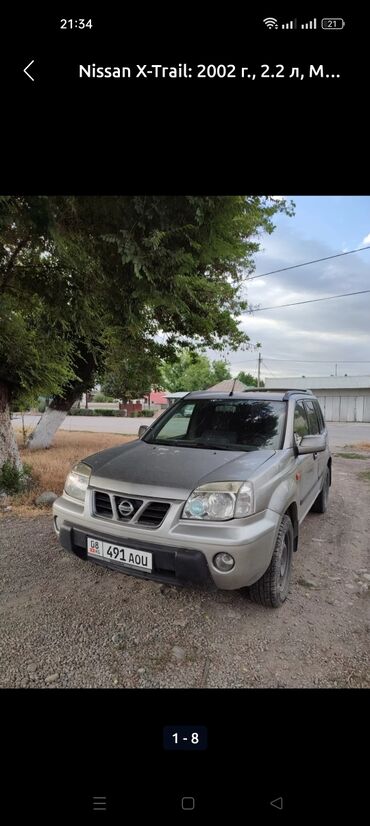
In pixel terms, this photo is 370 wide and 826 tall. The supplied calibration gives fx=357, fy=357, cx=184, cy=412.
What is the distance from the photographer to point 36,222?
95.9 inches

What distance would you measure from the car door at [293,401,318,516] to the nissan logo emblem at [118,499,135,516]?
1504mm

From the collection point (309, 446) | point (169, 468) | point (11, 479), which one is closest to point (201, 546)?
point (169, 468)

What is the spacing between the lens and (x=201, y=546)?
2000 millimetres

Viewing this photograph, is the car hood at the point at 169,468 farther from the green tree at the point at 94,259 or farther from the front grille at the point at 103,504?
the green tree at the point at 94,259

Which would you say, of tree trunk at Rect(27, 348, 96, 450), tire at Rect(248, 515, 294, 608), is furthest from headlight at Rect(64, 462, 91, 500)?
tree trunk at Rect(27, 348, 96, 450)

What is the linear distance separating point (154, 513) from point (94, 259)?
7.65ft

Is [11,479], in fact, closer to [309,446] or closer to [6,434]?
[6,434]

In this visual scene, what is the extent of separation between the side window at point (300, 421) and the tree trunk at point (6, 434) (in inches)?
172

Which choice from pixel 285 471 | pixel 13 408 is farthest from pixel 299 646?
pixel 13 408

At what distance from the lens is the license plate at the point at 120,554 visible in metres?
2.12
